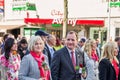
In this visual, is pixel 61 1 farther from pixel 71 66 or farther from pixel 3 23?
pixel 71 66

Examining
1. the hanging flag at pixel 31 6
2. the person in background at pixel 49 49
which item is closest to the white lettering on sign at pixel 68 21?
the hanging flag at pixel 31 6

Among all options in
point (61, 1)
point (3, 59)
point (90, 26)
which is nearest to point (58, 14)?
point (61, 1)

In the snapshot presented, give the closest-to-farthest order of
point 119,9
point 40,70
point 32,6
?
point 40,70
point 119,9
point 32,6

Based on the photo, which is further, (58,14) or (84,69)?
(58,14)

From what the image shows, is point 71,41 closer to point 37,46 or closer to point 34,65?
point 37,46

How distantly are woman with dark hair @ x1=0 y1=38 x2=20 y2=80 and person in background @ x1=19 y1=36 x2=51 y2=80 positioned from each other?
4.37ft

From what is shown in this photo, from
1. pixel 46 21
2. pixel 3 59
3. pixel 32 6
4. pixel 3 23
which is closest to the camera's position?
pixel 3 59

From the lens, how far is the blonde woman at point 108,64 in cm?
741

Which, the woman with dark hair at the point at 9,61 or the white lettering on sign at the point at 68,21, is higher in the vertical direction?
the woman with dark hair at the point at 9,61

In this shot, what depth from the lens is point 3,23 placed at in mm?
45750

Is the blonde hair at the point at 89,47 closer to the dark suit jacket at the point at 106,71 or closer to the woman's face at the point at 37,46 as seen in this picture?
the dark suit jacket at the point at 106,71

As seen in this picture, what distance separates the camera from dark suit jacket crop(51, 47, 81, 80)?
268 inches

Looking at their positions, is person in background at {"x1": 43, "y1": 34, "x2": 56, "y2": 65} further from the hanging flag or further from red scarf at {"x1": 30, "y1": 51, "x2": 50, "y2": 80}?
the hanging flag

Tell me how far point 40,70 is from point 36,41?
462 mm
